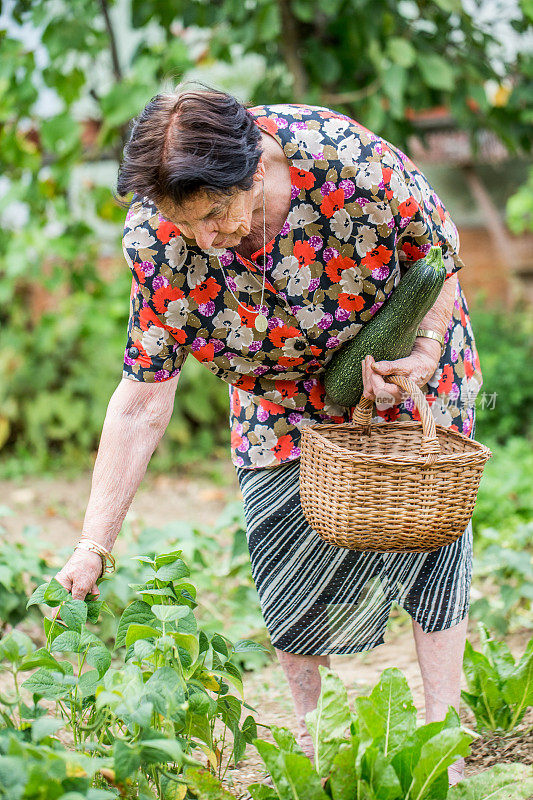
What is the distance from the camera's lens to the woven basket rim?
1921mm

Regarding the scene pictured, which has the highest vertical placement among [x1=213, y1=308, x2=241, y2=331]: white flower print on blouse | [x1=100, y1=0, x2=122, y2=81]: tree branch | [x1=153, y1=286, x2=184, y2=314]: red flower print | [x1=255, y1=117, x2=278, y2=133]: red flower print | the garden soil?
[x1=100, y1=0, x2=122, y2=81]: tree branch

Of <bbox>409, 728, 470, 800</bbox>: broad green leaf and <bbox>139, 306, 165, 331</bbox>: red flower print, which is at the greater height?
<bbox>139, 306, 165, 331</bbox>: red flower print

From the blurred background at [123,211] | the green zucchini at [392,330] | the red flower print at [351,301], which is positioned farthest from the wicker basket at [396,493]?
the blurred background at [123,211]

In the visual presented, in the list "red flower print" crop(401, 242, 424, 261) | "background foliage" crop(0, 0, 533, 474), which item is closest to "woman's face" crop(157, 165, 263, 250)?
"red flower print" crop(401, 242, 424, 261)

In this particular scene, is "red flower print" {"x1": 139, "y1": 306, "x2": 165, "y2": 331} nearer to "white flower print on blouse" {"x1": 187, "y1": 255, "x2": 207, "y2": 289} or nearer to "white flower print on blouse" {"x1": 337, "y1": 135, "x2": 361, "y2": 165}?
"white flower print on blouse" {"x1": 187, "y1": 255, "x2": 207, "y2": 289}

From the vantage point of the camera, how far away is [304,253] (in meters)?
2.08

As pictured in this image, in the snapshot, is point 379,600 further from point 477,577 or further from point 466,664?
point 477,577

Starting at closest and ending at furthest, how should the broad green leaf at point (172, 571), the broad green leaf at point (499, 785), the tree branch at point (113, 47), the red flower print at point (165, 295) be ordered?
the broad green leaf at point (499, 785) < the broad green leaf at point (172, 571) < the red flower print at point (165, 295) < the tree branch at point (113, 47)

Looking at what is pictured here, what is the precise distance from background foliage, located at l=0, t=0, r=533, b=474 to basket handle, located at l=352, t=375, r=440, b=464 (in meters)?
2.89

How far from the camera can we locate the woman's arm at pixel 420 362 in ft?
6.95

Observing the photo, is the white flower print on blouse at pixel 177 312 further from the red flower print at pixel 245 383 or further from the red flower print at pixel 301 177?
the red flower print at pixel 301 177

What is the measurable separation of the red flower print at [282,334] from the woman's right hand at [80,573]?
665 mm

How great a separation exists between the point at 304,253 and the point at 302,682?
116 centimetres

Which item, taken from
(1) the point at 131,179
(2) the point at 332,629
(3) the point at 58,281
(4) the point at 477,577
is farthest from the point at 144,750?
(3) the point at 58,281
